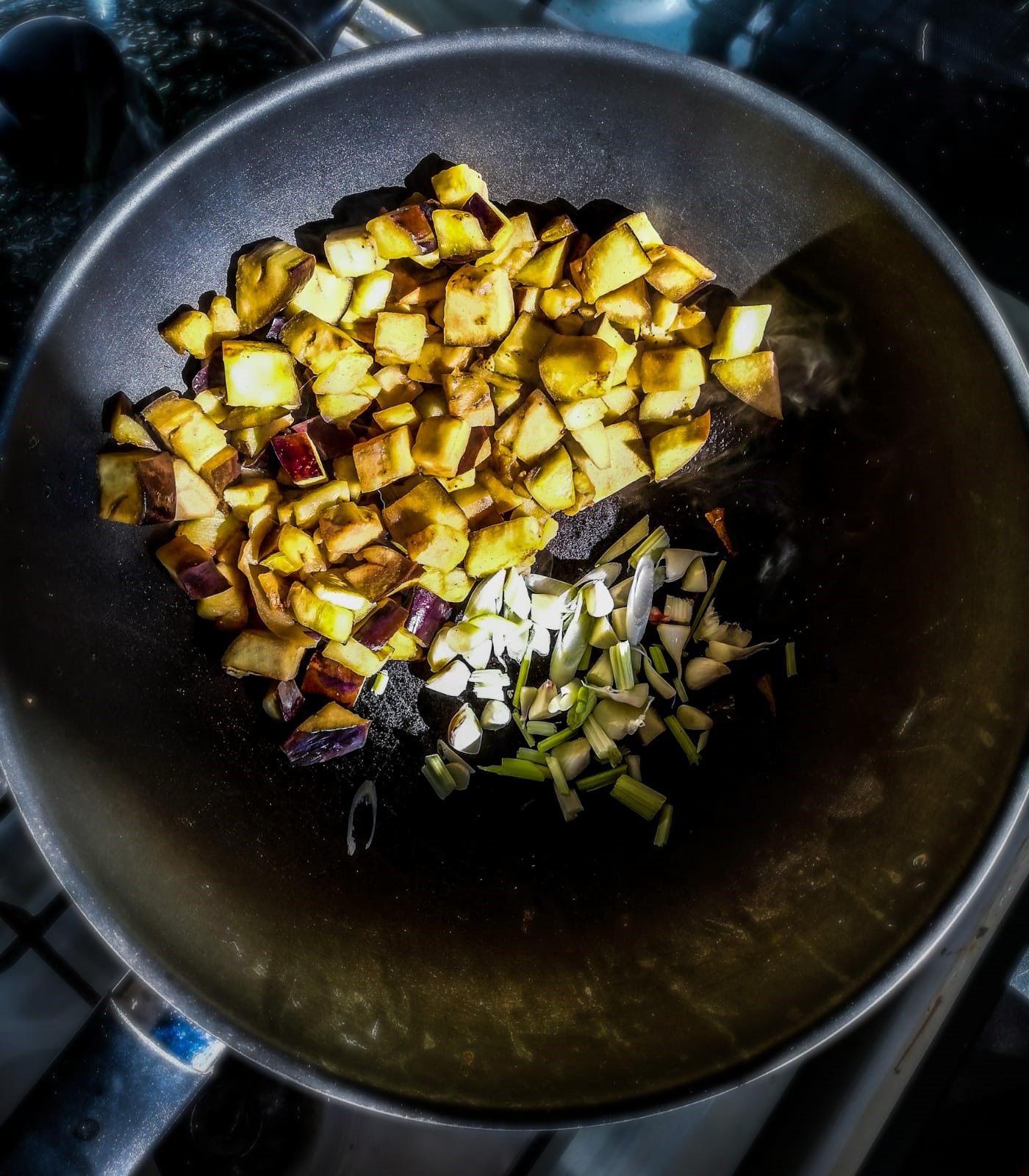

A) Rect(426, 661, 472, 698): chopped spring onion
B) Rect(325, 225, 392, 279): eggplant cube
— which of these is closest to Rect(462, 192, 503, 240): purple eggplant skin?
Rect(325, 225, 392, 279): eggplant cube

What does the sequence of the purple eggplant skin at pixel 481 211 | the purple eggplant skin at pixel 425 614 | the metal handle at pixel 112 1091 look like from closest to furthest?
the metal handle at pixel 112 1091
the purple eggplant skin at pixel 481 211
the purple eggplant skin at pixel 425 614

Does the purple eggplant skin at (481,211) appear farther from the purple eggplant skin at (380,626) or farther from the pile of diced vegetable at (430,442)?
the purple eggplant skin at (380,626)

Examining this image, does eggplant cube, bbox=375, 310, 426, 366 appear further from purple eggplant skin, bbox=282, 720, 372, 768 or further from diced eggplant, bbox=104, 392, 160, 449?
purple eggplant skin, bbox=282, 720, 372, 768

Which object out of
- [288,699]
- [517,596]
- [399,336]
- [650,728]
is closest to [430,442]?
[399,336]

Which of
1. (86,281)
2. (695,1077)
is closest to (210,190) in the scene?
(86,281)

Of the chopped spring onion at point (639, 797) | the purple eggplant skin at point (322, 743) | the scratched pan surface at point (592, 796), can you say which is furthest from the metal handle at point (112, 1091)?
the chopped spring onion at point (639, 797)

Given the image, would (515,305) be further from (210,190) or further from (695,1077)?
(695,1077)

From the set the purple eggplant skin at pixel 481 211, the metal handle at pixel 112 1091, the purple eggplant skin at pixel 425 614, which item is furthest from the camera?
the purple eggplant skin at pixel 425 614
